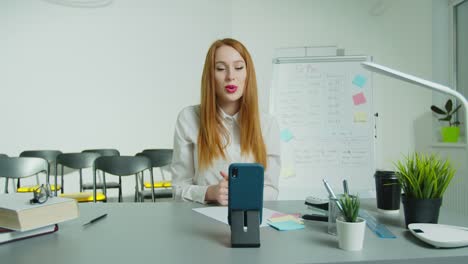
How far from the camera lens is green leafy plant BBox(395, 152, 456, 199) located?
872 millimetres

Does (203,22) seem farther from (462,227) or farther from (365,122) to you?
(462,227)

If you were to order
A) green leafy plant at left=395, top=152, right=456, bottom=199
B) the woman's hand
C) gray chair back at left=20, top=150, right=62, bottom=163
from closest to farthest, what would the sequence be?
green leafy plant at left=395, top=152, right=456, bottom=199 < the woman's hand < gray chair back at left=20, top=150, right=62, bottom=163

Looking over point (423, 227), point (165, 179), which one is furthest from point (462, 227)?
point (165, 179)

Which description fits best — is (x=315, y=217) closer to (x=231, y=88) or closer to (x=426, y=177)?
(x=426, y=177)

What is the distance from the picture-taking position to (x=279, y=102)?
8.55ft

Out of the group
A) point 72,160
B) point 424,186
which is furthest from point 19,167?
point 424,186

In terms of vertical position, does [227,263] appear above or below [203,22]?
below

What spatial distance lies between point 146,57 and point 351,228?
3867 millimetres

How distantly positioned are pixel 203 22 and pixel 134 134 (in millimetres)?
1558

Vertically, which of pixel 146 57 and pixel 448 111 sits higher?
pixel 146 57

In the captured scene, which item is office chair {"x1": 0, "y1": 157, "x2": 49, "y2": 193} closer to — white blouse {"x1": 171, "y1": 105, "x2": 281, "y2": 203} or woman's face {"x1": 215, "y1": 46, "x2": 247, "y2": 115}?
white blouse {"x1": 171, "y1": 105, "x2": 281, "y2": 203}

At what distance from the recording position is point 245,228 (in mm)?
767

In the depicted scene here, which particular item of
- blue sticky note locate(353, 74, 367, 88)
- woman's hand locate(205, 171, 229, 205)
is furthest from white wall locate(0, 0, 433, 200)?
woman's hand locate(205, 171, 229, 205)

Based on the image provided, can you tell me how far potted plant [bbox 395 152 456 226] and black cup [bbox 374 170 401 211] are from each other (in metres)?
0.11
